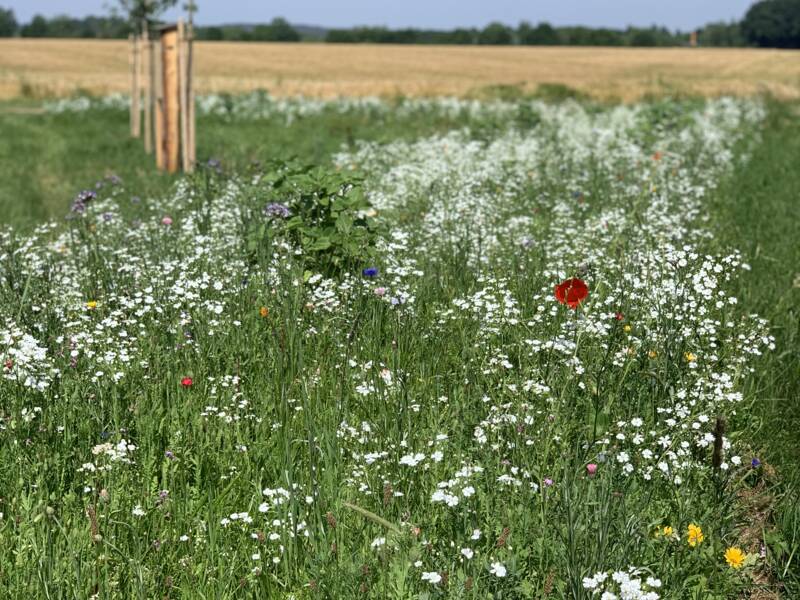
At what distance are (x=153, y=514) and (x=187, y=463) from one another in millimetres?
392

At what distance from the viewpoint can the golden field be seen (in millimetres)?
33906

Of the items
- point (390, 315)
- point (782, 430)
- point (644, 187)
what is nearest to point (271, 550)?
point (390, 315)

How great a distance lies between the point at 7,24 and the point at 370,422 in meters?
128

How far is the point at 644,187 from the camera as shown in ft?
30.9

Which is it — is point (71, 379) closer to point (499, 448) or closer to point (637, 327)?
point (499, 448)

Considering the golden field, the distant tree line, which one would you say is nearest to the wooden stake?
the golden field

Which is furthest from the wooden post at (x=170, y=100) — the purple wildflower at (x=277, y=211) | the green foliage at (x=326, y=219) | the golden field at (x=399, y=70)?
the golden field at (x=399, y=70)

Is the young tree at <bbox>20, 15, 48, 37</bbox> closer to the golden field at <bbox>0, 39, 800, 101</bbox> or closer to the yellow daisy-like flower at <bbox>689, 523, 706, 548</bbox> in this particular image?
the golden field at <bbox>0, 39, 800, 101</bbox>

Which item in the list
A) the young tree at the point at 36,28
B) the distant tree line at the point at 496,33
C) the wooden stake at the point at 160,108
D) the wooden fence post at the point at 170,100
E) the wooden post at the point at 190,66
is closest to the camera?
the wooden post at the point at 190,66

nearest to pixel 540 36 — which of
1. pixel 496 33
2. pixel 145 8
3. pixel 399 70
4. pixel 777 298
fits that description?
pixel 496 33

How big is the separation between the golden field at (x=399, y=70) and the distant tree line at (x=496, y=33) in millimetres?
31996

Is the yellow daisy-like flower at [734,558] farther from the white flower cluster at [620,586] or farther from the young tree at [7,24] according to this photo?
the young tree at [7,24]

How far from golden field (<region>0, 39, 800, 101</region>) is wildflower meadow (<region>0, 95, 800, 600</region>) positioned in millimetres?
26217

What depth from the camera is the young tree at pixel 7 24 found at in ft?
368
